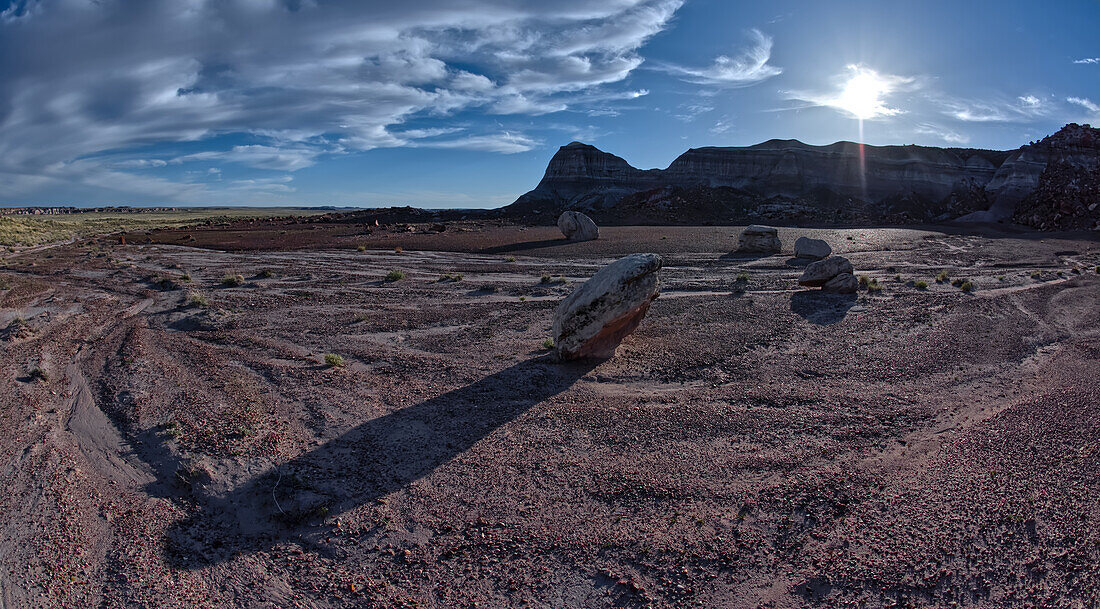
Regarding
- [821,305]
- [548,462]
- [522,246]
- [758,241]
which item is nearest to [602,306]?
→ [548,462]

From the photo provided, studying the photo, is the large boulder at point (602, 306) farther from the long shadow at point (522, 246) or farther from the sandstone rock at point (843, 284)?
the long shadow at point (522, 246)

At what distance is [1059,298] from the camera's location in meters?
16.2

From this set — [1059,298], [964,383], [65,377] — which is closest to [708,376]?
Answer: [964,383]

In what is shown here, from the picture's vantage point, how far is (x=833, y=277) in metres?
17.0

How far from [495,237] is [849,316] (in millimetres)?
30082

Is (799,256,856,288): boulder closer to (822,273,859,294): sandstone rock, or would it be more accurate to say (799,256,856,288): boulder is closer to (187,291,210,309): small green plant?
(822,273,859,294): sandstone rock

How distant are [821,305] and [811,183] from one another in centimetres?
6128

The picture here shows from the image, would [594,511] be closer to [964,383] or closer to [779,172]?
[964,383]

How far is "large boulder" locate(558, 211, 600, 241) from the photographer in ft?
124

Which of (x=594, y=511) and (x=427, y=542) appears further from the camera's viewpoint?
(x=594, y=511)

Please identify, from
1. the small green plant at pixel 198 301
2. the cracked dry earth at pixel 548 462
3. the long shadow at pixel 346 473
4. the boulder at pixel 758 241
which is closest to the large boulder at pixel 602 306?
the cracked dry earth at pixel 548 462

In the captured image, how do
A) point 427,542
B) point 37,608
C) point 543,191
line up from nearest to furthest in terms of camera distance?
point 37,608 < point 427,542 < point 543,191

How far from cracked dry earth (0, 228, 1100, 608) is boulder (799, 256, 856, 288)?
3316mm

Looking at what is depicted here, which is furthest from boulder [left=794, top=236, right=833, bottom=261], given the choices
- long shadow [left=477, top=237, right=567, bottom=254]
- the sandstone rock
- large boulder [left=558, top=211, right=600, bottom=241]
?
large boulder [left=558, top=211, right=600, bottom=241]
